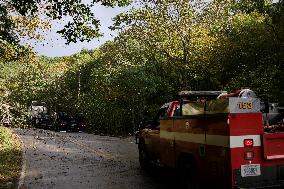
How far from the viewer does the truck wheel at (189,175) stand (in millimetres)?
8117

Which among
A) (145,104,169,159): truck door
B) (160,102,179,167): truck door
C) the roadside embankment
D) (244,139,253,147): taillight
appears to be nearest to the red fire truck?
(244,139,253,147): taillight

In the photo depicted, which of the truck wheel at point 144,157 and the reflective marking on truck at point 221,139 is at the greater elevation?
the reflective marking on truck at point 221,139

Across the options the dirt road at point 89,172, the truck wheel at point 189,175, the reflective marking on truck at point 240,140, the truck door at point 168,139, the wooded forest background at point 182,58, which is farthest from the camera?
the wooded forest background at point 182,58

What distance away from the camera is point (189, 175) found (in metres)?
8.41

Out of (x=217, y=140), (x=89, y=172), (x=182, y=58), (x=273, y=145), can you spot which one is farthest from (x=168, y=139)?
(x=182, y=58)

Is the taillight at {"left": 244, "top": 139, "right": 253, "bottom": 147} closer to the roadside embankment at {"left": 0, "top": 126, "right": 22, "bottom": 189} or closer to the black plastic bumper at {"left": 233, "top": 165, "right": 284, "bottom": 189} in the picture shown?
the black plastic bumper at {"left": 233, "top": 165, "right": 284, "bottom": 189}

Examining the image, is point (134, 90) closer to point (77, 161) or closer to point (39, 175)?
point (77, 161)

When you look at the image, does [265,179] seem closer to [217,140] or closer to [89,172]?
[217,140]

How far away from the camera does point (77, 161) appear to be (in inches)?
609

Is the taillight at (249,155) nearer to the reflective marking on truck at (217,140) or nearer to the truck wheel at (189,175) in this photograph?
the reflective marking on truck at (217,140)

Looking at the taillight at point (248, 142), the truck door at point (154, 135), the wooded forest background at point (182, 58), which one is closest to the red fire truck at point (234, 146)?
the taillight at point (248, 142)

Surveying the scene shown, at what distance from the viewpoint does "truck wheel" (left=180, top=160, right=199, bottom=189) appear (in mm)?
8117

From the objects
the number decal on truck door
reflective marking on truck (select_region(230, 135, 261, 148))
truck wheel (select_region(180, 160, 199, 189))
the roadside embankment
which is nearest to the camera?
reflective marking on truck (select_region(230, 135, 261, 148))

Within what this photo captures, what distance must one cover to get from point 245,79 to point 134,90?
27.3 ft
